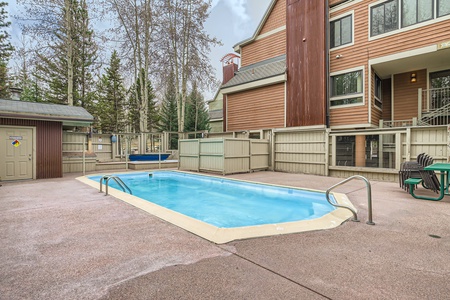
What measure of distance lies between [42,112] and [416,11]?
49.3ft

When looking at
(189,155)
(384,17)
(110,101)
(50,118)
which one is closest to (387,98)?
(384,17)

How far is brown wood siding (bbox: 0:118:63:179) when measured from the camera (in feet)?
29.4

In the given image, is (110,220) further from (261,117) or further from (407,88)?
(407,88)

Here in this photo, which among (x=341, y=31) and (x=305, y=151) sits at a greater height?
(x=341, y=31)

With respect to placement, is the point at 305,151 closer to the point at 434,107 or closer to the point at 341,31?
the point at 434,107

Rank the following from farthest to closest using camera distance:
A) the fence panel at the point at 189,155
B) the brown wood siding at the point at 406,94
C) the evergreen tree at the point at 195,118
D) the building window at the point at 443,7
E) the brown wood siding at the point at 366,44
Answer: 1. the evergreen tree at the point at 195,118
2. the fence panel at the point at 189,155
3. the brown wood siding at the point at 406,94
4. the brown wood siding at the point at 366,44
5. the building window at the point at 443,7

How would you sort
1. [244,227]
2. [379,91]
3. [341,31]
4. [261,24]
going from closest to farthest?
1. [244,227]
2. [341,31]
3. [379,91]
4. [261,24]

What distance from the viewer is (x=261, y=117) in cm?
1334

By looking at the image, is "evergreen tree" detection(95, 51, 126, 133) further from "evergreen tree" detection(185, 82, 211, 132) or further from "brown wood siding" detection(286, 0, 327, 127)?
"brown wood siding" detection(286, 0, 327, 127)

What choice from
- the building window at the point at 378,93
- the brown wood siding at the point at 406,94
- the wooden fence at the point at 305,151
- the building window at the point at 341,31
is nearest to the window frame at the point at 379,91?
the building window at the point at 378,93

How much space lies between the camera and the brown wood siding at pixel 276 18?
1288 centimetres

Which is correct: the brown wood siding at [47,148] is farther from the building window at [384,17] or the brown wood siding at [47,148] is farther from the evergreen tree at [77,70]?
the building window at [384,17]

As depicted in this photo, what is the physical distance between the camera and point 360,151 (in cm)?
898

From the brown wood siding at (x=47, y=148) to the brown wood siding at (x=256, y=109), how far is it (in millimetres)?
9185
